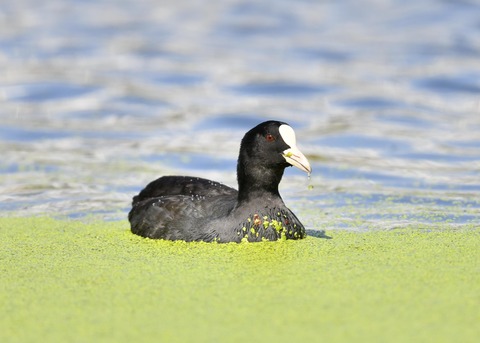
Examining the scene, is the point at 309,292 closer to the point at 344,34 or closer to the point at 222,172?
the point at 222,172

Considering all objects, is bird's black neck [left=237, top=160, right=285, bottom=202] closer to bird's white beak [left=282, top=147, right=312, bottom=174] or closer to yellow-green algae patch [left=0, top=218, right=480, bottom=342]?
bird's white beak [left=282, top=147, right=312, bottom=174]

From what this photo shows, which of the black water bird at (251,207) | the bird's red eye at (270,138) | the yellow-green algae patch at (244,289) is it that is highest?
the bird's red eye at (270,138)

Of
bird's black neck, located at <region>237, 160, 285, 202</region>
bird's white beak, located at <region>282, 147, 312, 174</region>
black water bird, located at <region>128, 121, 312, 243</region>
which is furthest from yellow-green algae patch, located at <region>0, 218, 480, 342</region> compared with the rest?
bird's white beak, located at <region>282, 147, 312, 174</region>

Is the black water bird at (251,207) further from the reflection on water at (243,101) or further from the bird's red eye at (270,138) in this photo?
the reflection on water at (243,101)

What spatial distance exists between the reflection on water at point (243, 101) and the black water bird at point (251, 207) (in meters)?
0.90

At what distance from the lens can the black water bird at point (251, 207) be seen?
6609 millimetres

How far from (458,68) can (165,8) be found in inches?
271

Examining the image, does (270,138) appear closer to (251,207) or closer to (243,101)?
(251,207)

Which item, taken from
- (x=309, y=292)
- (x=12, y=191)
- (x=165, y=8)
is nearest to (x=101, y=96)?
(x=12, y=191)

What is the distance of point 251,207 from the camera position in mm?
6668

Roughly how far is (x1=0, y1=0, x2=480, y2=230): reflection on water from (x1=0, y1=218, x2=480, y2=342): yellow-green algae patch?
3.84 ft

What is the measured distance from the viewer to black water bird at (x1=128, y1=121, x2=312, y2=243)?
6609 millimetres

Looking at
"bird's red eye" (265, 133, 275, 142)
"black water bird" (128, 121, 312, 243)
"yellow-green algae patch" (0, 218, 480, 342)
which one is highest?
"bird's red eye" (265, 133, 275, 142)

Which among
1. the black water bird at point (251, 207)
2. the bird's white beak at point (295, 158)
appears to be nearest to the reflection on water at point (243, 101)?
the black water bird at point (251, 207)
